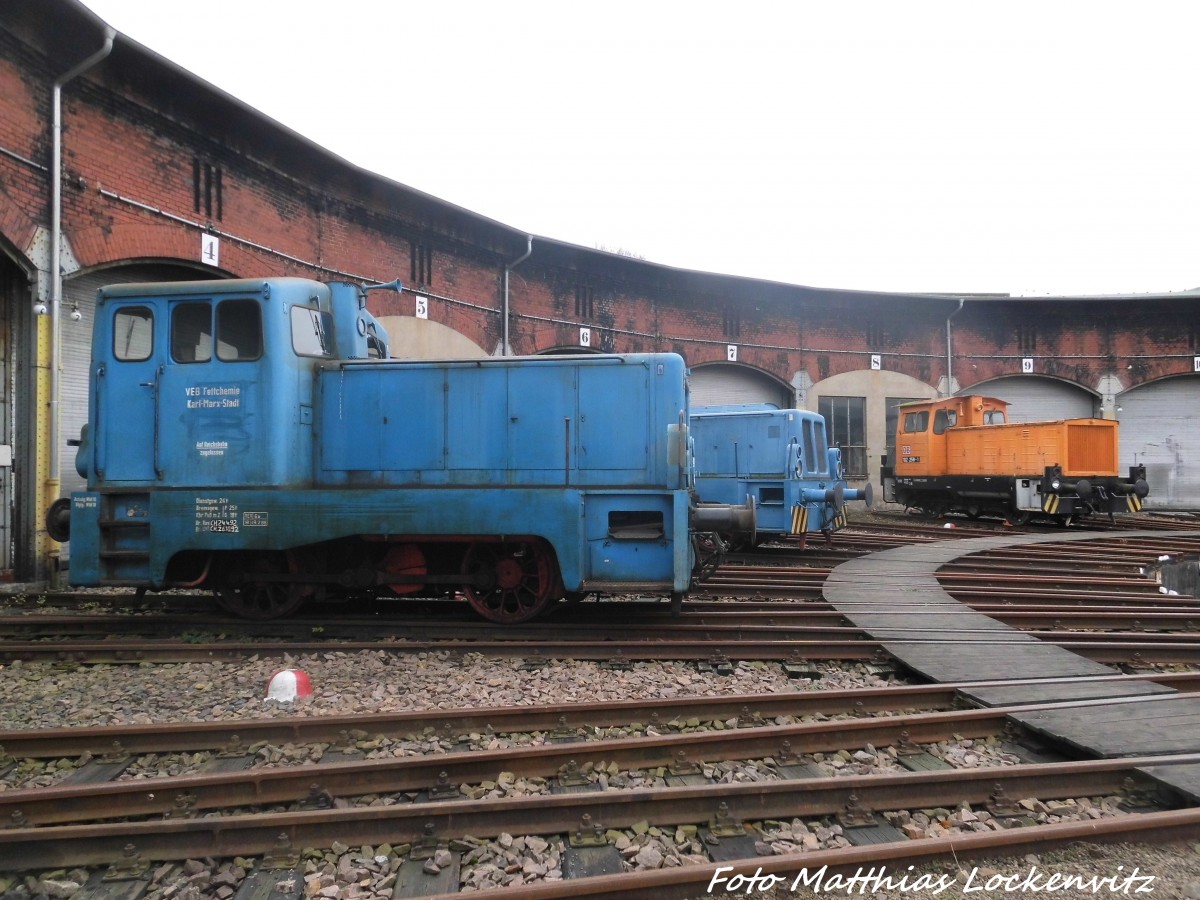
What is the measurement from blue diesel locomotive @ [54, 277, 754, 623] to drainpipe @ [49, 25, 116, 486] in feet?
11.3

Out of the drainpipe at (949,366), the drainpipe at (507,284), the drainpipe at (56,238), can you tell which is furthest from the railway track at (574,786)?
the drainpipe at (949,366)

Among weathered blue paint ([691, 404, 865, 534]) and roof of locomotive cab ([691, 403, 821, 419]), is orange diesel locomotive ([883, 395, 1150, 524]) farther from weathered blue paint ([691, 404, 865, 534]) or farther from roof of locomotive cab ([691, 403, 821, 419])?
roof of locomotive cab ([691, 403, 821, 419])

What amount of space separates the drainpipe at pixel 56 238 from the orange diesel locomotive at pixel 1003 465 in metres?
18.5

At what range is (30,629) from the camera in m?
6.28

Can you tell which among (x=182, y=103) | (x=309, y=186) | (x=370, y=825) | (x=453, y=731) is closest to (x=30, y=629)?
(x=453, y=731)

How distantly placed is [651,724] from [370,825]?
1.77 meters

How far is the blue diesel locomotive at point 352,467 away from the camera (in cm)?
601

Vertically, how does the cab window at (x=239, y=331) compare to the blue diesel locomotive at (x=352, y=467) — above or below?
above

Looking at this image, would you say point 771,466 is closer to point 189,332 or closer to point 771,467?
point 771,467

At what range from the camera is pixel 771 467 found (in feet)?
38.9

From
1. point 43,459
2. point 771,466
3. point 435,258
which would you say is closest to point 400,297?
point 435,258

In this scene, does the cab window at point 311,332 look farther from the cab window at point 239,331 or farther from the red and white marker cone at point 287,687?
the red and white marker cone at point 287,687

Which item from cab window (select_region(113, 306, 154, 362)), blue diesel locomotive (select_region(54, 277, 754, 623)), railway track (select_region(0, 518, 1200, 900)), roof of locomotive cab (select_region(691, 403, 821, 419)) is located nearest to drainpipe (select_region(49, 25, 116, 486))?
blue diesel locomotive (select_region(54, 277, 754, 623))

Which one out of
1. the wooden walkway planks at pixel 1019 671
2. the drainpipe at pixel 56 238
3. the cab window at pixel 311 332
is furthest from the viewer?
the drainpipe at pixel 56 238
